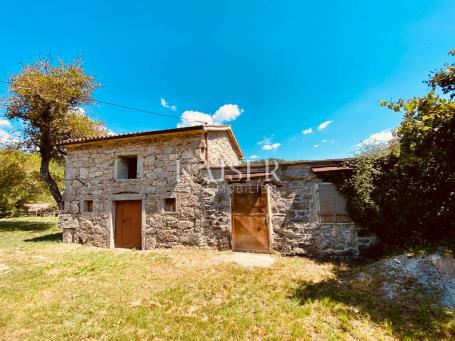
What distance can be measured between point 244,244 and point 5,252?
27.5 ft

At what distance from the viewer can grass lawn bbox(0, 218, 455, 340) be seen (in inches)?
142

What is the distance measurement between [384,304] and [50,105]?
16.6m

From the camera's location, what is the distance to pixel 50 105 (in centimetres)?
1291

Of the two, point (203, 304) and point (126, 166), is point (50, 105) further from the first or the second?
point (203, 304)

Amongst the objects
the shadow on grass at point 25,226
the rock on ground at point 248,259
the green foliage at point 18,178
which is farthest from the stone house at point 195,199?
the green foliage at point 18,178

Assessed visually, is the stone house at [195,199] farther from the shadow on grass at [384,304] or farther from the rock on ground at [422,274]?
the shadow on grass at [384,304]

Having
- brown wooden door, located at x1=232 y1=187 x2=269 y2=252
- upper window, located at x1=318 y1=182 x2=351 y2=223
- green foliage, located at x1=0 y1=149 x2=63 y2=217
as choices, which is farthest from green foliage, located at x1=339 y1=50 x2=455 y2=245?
green foliage, located at x1=0 y1=149 x2=63 y2=217

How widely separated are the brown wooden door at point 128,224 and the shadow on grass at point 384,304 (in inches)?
245

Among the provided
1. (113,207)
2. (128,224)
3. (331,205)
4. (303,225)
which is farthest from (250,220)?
(113,207)

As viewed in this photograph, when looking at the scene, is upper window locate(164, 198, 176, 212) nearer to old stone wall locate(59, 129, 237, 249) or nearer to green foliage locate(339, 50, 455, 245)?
old stone wall locate(59, 129, 237, 249)

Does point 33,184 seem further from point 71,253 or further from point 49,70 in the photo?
point 71,253

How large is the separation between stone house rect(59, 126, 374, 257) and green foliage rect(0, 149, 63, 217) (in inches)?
348

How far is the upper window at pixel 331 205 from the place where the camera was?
6.91 m

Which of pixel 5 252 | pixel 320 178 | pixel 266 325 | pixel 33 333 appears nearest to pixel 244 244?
pixel 320 178
